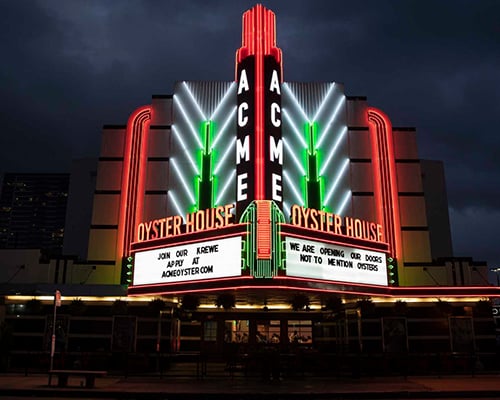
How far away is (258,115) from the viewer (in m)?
24.3

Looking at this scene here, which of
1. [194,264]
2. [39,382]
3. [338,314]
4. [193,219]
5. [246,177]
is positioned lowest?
[39,382]

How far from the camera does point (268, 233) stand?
20.2 meters

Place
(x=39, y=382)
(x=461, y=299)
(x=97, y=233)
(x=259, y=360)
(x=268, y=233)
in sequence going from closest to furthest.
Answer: (x=39, y=382) → (x=268, y=233) → (x=259, y=360) → (x=461, y=299) → (x=97, y=233)

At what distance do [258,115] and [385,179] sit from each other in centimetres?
961

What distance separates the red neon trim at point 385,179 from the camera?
94.5 feet

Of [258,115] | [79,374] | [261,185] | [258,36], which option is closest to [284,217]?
[261,185]

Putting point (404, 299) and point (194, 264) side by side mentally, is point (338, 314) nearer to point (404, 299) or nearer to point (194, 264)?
point (404, 299)

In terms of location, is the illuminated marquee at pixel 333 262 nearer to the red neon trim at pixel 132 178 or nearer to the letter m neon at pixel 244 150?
the letter m neon at pixel 244 150

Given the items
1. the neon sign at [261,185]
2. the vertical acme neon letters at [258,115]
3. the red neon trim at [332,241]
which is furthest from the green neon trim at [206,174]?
the red neon trim at [332,241]

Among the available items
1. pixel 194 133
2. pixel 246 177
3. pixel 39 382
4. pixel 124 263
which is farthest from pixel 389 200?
pixel 39 382

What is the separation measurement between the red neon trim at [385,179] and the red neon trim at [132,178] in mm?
13510

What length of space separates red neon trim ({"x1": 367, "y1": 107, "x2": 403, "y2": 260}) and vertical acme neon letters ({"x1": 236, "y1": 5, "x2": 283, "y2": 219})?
313 inches

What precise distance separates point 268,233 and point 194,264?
385 centimetres

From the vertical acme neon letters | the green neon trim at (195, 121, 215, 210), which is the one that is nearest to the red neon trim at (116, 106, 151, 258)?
the green neon trim at (195, 121, 215, 210)
